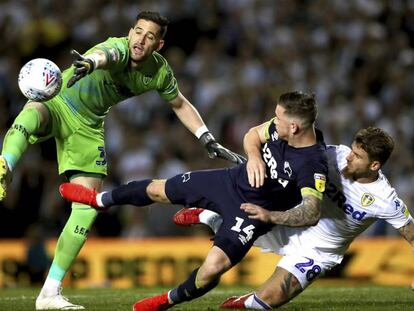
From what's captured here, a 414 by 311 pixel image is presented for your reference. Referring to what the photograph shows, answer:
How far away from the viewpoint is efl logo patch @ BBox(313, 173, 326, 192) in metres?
8.45

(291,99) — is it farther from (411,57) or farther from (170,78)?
(411,57)

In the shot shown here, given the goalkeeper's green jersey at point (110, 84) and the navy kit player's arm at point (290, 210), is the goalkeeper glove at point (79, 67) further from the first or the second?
the navy kit player's arm at point (290, 210)

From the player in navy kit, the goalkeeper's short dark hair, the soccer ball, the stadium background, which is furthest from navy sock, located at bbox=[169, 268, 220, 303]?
the stadium background

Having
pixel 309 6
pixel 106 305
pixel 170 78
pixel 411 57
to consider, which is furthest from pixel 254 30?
pixel 106 305

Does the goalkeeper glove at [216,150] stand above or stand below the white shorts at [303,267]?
above

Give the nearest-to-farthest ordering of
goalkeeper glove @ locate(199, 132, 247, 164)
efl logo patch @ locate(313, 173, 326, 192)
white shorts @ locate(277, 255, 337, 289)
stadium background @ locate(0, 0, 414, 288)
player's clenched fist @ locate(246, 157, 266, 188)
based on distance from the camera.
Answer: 1. efl logo patch @ locate(313, 173, 326, 192)
2. player's clenched fist @ locate(246, 157, 266, 188)
3. white shorts @ locate(277, 255, 337, 289)
4. goalkeeper glove @ locate(199, 132, 247, 164)
5. stadium background @ locate(0, 0, 414, 288)

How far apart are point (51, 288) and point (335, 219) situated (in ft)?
8.72

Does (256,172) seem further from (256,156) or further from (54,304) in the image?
(54,304)

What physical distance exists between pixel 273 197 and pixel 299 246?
786mm

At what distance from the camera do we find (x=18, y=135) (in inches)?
353

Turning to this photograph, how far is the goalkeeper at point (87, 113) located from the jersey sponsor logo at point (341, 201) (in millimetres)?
1048

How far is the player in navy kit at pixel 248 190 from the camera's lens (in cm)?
836

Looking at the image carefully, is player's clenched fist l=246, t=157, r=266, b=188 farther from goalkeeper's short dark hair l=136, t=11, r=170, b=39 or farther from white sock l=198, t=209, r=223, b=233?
goalkeeper's short dark hair l=136, t=11, r=170, b=39

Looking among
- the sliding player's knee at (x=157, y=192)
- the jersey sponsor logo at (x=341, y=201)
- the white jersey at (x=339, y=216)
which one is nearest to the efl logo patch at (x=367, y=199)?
the white jersey at (x=339, y=216)
